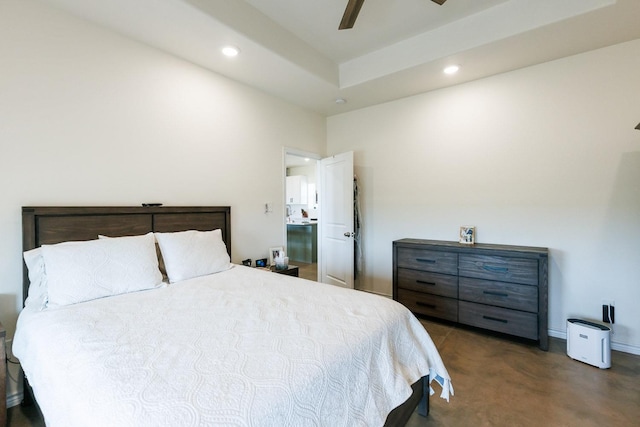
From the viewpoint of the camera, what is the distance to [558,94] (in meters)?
2.69

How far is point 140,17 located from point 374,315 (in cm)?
256

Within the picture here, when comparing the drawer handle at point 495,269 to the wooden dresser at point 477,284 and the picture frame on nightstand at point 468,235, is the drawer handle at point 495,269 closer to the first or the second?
the wooden dresser at point 477,284

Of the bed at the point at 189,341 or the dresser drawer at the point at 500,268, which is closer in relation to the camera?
the bed at the point at 189,341

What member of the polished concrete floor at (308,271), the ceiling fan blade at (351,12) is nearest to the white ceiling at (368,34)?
the ceiling fan blade at (351,12)

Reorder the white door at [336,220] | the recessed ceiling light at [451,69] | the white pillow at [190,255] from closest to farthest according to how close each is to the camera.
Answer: the white pillow at [190,255] → the recessed ceiling light at [451,69] → the white door at [336,220]

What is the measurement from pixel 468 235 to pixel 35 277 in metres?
3.62

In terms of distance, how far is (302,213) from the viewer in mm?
7590

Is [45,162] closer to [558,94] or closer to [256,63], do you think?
[256,63]

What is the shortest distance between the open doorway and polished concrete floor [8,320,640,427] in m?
3.79

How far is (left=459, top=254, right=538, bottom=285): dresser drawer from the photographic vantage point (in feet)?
8.36

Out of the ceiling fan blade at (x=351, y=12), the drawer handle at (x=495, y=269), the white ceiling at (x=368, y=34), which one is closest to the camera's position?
the ceiling fan blade at (x=351, y=12)

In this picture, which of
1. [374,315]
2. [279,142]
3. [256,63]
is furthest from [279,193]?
[374,315]

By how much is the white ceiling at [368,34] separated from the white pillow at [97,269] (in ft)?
5.36

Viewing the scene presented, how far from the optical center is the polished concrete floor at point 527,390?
1700 millimetres
